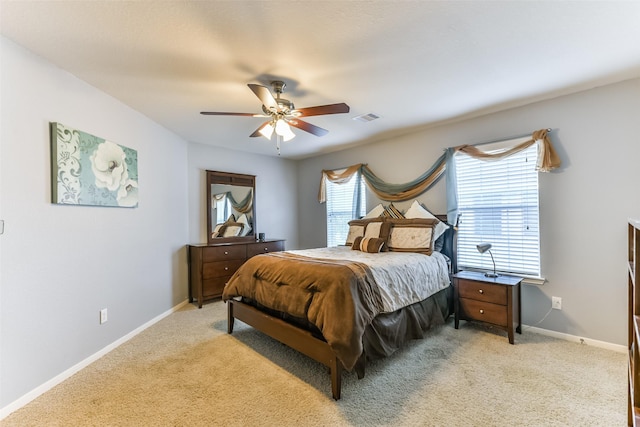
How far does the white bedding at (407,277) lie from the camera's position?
2371mm

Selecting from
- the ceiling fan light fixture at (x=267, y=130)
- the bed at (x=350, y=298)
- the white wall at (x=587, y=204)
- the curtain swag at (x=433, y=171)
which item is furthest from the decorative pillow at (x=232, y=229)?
the white wall at (x=587, y=204)

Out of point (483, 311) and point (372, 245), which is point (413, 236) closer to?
point (372, 245)

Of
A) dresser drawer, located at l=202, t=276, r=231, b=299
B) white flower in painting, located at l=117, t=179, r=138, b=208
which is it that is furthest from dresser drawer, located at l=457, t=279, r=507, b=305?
white flower in painting, located at l=117, t=179, r=138, b=208

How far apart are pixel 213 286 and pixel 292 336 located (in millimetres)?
2192

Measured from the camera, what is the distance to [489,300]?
2846mm

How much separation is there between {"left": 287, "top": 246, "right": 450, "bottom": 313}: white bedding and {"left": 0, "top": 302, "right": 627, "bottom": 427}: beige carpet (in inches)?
19.4

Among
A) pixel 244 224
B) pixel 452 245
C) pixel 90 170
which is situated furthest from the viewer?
pixel 244 224

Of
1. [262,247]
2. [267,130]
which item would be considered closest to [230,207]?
[262,247]

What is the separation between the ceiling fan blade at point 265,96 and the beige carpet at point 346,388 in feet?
7.05

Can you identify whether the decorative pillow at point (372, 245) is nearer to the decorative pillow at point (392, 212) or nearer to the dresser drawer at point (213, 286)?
the decorative pillow at point (392, 212)

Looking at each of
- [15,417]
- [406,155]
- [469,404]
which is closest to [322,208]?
[406,155]

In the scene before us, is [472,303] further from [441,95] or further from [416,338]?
[441,95]

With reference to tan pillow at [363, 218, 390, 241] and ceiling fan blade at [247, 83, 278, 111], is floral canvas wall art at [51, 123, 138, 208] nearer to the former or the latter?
ceiling fan blade at [247, 83, 278, 111]

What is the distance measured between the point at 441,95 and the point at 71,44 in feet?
9.84
